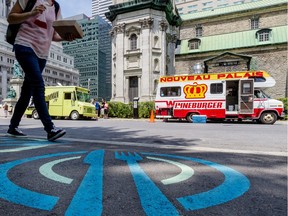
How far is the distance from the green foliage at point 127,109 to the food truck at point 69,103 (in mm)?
4322

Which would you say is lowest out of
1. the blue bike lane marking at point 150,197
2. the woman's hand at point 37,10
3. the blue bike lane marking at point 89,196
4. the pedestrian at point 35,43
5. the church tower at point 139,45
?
the blue bike lane marking at point 150,197

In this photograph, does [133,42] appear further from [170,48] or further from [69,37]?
[69,37]

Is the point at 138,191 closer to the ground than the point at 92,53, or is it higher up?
closer to the ground

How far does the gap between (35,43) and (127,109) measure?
18951mm

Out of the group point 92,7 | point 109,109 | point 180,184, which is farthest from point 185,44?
point 92,7

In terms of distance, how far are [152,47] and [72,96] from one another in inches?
551

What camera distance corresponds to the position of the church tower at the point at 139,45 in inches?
1112

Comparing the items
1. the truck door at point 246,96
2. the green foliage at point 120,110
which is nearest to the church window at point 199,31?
the green foliage at point 120,110

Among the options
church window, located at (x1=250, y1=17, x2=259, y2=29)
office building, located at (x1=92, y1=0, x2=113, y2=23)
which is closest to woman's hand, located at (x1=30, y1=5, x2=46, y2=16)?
church window, located at (x1=250, y1=17, x2=259, y2=29)

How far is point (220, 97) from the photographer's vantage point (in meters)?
15.2

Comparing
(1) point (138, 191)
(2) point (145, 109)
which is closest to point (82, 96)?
(2) point (145, 109)

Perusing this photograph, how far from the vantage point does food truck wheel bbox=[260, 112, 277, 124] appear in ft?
46.0

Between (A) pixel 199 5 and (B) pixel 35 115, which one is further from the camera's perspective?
(A) pixel 199 5

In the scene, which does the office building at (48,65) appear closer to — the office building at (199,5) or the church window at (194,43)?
the office building at (199,5)
